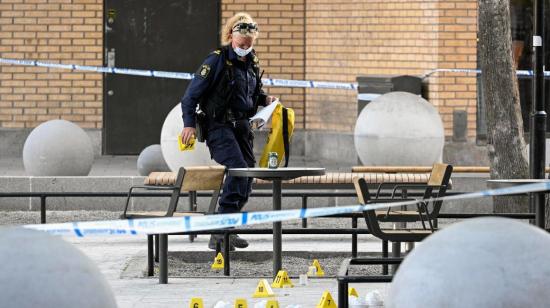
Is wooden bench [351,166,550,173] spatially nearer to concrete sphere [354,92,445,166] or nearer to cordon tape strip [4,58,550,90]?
concrete sphere [354,92,445,166]

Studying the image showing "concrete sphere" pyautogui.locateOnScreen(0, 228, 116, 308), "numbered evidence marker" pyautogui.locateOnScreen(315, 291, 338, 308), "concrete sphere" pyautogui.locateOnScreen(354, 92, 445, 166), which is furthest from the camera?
"concrete sphere" pyautogui.locateOnScreen(354, 92, 445, 166)

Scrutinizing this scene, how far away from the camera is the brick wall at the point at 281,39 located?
23.0 meters

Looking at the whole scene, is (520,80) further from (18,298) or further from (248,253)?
(18,298)

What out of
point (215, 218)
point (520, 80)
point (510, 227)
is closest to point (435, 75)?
point (520, 80)

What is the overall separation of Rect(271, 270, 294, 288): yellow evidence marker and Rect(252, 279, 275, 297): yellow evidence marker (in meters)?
0.41

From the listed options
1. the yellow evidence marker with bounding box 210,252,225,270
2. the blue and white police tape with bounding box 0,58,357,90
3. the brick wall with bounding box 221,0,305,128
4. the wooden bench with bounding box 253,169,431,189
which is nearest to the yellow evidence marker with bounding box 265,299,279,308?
the yellow evidence marker with bounding box 210,252,225,270

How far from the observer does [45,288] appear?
534 cm

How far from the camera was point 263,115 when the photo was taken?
12102 millimetres

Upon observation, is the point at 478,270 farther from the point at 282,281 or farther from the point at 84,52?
the point at 84,52

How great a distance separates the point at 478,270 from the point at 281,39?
17751mm

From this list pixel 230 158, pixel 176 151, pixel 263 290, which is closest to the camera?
pixel 263 290

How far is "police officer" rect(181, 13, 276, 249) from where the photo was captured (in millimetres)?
11938

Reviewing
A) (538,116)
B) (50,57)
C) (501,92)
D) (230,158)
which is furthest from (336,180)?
(50,57)

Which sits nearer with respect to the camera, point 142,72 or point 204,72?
point 204,72
